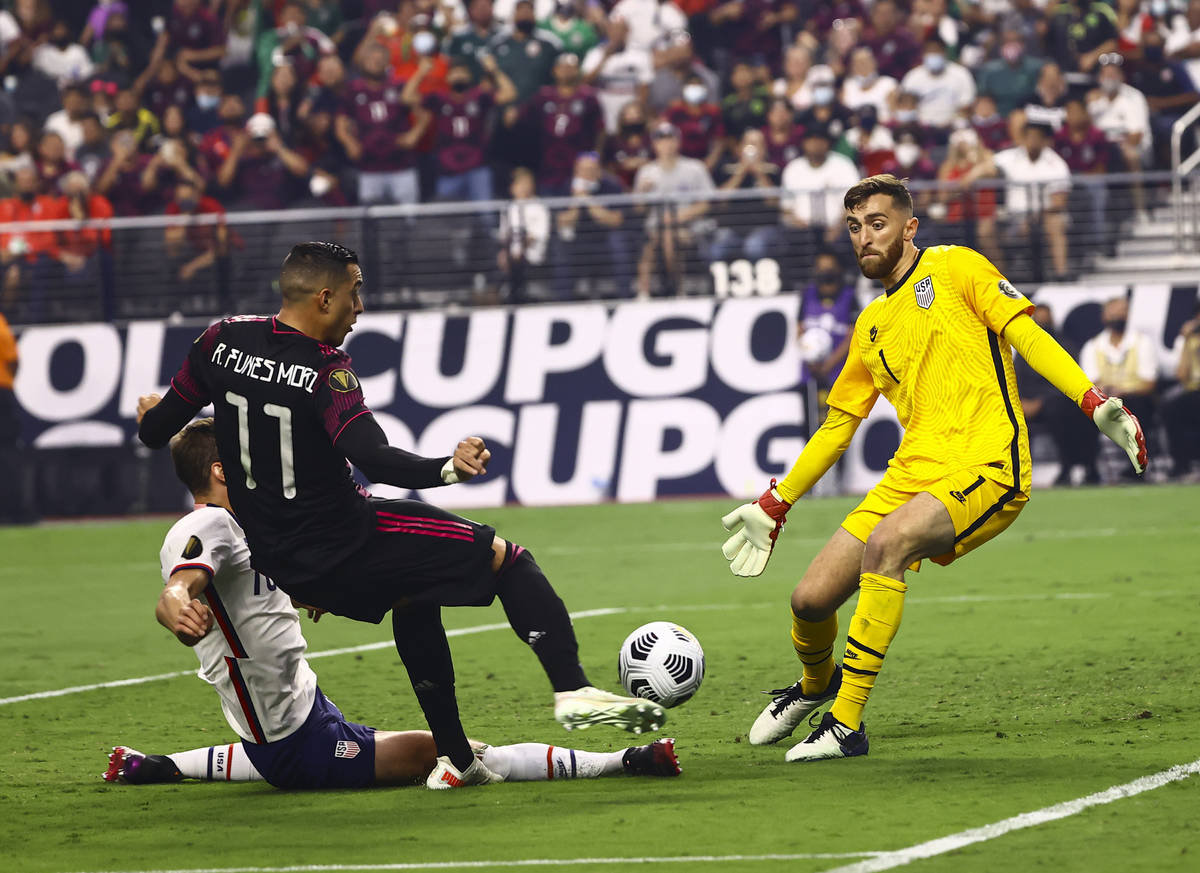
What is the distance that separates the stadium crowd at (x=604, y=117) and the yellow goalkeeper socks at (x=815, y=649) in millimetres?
11148

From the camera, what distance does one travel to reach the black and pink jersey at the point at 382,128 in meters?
19.6

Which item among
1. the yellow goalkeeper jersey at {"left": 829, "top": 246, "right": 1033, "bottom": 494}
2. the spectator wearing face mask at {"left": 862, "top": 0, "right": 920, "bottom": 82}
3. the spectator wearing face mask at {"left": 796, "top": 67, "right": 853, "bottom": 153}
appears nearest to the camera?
the yellow goalkeeper jersey at {"left": 829, "top": 246, "right": 1033, "bottom": 494}

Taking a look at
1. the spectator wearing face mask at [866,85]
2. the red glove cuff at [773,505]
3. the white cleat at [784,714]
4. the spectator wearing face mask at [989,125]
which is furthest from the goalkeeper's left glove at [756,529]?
the spectator wearing face mask at [866,85]

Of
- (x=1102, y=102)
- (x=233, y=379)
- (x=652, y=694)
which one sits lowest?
(x=652, y=694)

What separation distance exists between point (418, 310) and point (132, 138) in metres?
4.86

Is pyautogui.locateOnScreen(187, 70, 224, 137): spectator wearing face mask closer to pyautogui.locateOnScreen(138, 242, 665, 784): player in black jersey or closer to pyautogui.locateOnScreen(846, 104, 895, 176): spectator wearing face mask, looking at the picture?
pyautogui.locateOnScreen(846, 104, 895, 176): spectator wearing face mask

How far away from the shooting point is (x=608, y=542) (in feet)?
49.2

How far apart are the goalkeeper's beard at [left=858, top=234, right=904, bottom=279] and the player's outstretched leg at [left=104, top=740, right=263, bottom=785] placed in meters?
2.82

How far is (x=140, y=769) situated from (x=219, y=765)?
27 cm

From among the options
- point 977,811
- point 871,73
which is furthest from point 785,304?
point 977,811

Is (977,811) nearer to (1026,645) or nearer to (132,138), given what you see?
(1026,645)

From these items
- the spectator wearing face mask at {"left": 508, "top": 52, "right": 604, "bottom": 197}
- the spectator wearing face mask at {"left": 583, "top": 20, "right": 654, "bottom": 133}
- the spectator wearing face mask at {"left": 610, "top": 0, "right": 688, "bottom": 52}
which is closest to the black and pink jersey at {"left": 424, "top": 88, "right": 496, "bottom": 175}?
the spectator wearing face mask at {"left": 508, "top": 52, "right": 604, "bottom": 197}

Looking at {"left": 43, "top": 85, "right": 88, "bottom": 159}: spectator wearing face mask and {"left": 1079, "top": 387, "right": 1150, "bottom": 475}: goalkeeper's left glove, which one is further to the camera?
{"left": 43, "top": 85, "right": 88, "bottom": 159}: spectator wearing face mask

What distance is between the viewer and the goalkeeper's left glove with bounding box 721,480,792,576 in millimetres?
6922
